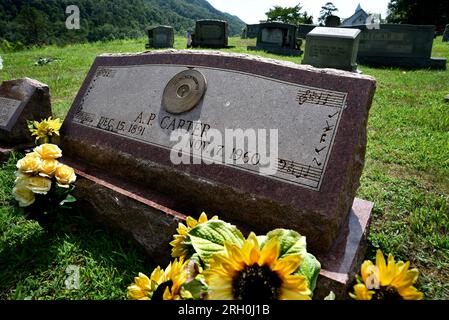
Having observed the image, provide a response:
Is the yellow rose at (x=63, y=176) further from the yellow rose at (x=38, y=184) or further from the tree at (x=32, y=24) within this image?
the tree at (x=32, y=24)

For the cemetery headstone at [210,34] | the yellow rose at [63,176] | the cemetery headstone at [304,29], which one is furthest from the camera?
the cemetery headstone at [304,29]

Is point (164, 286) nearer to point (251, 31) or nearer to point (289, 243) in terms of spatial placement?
point (289, 243)

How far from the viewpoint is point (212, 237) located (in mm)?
1326

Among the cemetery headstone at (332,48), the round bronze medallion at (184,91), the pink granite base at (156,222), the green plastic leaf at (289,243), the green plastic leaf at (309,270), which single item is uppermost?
the cemetery headstone at (332,48)

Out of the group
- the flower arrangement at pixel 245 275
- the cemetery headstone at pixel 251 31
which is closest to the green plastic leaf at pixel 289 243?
the flower arrangement at pixel 245 275

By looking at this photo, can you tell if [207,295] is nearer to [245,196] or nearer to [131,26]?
[245,196]

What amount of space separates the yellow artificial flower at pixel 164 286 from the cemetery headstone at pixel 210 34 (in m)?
13.5

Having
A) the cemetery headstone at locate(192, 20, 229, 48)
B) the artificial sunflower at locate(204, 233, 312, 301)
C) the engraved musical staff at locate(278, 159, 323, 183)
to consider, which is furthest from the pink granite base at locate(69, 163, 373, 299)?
the cemetery headstone at locate(192, 20, 229, 48)

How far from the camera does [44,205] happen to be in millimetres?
2215

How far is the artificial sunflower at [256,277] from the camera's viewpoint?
1.02 m

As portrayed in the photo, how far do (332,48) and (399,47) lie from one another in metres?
4.06

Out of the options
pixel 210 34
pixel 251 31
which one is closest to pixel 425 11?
pixel 251 31

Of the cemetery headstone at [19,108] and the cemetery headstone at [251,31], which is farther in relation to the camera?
the cemetery headstone at [251,31]

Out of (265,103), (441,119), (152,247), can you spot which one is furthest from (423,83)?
(152,247)
